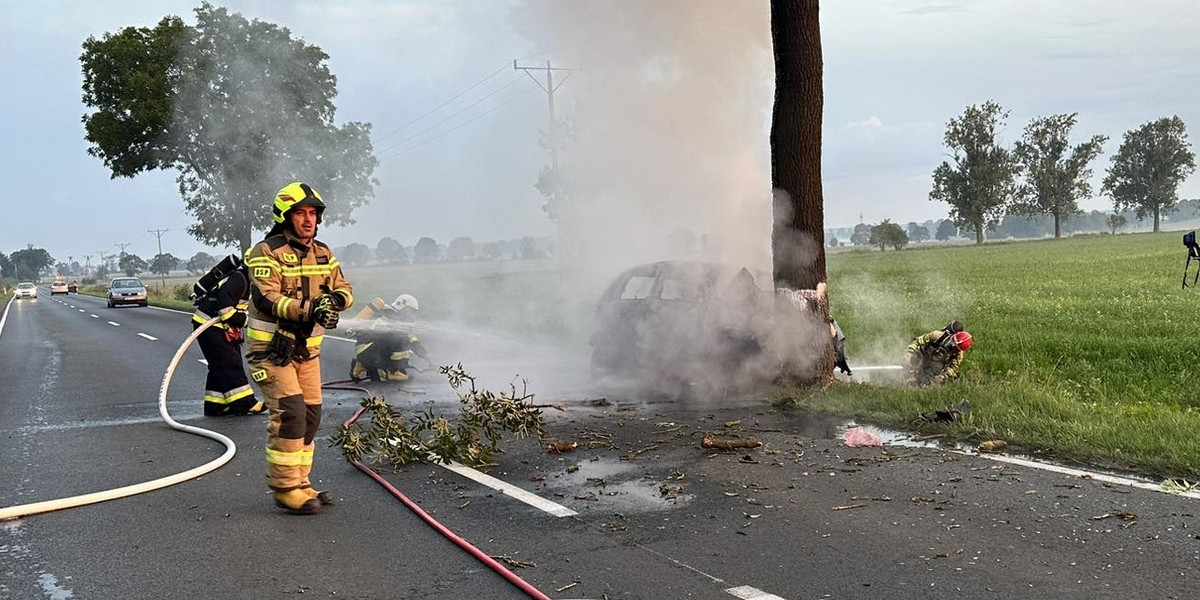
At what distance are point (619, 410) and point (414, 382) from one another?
11.5 ft

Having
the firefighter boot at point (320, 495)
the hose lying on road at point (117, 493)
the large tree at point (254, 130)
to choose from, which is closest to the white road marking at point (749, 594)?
the firefighter boot at point (320, 495)

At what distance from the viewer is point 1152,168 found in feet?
307

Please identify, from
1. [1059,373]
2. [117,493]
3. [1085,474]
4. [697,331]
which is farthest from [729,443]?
[1059,373]

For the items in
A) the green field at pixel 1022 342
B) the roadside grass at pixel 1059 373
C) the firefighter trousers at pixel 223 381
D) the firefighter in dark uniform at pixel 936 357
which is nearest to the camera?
the roadside grass at pixel 1059 373

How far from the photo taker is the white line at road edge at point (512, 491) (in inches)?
198

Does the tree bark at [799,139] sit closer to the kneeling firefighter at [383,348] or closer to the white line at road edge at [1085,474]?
the white line at road edge at [1085,474]

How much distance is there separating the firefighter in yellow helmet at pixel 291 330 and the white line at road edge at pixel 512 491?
972 millimetres

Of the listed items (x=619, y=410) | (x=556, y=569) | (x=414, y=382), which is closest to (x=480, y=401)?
(x=619, y=410)

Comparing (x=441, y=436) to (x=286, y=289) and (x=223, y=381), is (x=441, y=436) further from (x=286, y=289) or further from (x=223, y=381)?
(x=223, y=381)

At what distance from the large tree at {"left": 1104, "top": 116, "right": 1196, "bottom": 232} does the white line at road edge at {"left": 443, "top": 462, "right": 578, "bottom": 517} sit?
342ft

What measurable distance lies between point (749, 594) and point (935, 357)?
569 cm

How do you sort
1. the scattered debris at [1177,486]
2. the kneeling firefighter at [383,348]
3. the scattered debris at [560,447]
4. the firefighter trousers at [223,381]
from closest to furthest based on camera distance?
1. the scattered debris at [1177,486]
2. the scattered debris at [560,447]
3. the firefighter trousers at [223,381]
4. the kneeling firefighter at [383,348]

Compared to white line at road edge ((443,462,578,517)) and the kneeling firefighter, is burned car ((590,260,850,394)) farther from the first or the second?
white line at road edge ((443,462,578,517))

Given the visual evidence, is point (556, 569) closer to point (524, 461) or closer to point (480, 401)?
point (524, 461)
